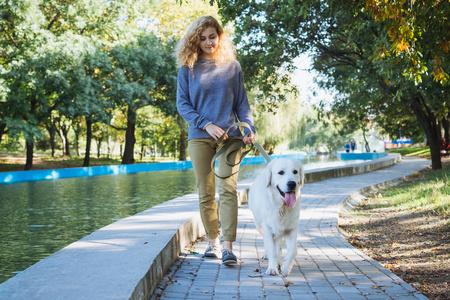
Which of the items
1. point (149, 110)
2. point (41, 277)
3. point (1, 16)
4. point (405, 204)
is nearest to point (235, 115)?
point (41, 277)

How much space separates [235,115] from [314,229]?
291 cm

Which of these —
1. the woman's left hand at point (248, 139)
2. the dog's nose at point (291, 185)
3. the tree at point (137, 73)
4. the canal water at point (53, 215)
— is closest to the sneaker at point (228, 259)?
the dog's nose at point (291, 185)

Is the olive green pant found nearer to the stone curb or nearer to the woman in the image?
the woman

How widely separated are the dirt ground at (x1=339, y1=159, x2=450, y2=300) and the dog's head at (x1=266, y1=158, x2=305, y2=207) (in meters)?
1.35

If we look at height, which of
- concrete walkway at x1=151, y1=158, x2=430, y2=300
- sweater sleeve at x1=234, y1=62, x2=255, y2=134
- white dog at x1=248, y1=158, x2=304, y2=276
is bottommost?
concrete walkway at x1=151, y1=158, x2=430, y2=300

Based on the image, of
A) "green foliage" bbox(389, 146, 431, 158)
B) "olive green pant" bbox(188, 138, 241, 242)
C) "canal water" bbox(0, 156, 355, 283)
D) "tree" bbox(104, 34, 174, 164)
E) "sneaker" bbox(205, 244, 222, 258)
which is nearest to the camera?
"olive green pant" bbox(188, 138, 241, 242)

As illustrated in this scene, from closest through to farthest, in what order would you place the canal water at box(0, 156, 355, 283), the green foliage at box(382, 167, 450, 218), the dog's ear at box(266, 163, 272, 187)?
the dog's ear at box(266, 163, 272, 187) → the canal water at box(0, 156, 355, 283) → the green foliage at box(382, 167, 450, 218)

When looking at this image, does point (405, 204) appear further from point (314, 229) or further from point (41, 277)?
point (41, 277)

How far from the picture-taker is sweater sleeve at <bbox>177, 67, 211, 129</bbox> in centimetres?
427

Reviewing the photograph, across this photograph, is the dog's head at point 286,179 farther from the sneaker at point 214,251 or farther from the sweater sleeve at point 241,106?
the sneaker at point 214,251

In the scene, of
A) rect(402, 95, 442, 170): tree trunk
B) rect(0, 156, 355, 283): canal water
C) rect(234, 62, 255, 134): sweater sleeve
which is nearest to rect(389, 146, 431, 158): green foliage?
rect(402, 95, 442, 170): tree trunk

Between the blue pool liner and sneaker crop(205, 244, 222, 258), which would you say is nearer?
sneaker crop(205, 244, 222, 258)

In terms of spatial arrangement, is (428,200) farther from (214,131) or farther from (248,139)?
(214,131)

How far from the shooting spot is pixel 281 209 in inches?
160
